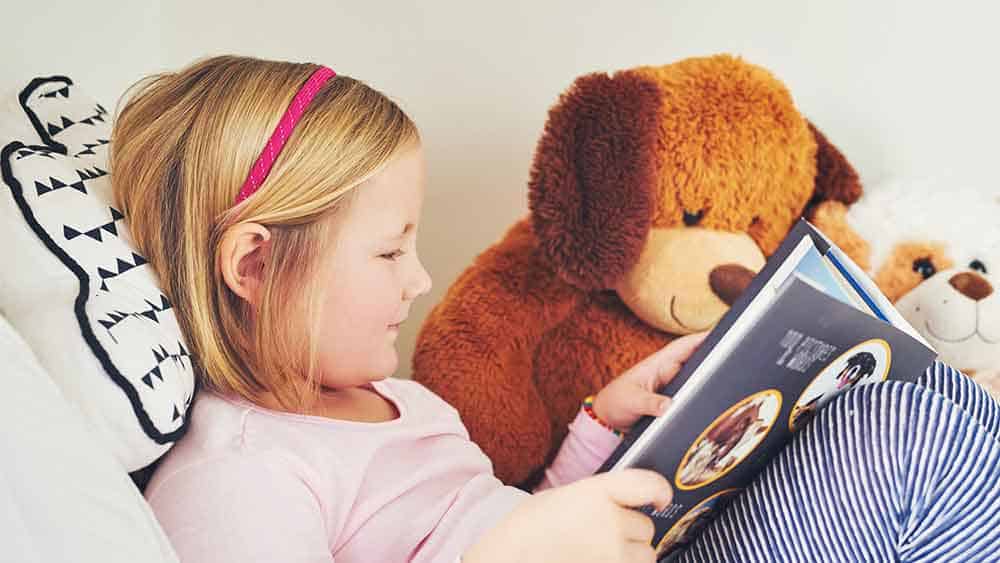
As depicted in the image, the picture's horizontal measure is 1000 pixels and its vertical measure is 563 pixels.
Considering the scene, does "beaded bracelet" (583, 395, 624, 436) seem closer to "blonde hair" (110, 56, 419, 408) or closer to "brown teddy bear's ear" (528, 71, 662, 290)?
"brown teddy bear's ear" (528, 71, 662, 290)

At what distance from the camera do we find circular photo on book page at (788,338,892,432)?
742mm

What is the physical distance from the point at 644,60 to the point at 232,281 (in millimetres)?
788

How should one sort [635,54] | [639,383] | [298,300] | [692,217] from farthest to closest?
[635,54] → [692,217] → [639,383] → [298,300]

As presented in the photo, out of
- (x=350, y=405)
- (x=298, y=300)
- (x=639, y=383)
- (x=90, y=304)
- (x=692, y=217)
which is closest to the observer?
(x=90, y=304)

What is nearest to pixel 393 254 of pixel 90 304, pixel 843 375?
pixel 90 304

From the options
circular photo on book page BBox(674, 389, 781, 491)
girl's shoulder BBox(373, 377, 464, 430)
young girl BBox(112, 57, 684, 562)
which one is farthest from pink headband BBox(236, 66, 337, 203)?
circular photo on book page BBox(674, 389, 781, 491)

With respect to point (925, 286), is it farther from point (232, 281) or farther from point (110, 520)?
point (110, 520)

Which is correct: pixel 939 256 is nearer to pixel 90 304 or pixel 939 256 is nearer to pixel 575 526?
pixel 575 526

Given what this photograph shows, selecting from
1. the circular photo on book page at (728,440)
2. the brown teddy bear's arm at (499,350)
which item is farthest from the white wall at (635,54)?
the circular photo on book page at (728,440)

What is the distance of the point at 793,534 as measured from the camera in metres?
0.74

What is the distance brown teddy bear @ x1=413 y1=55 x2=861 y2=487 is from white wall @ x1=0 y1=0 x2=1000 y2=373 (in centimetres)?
24

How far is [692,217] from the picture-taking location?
3.60 ft

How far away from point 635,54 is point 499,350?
1.64 ft

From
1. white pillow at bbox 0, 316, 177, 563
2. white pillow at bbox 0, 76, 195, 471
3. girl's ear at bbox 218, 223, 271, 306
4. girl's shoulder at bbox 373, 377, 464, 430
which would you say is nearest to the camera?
white pillow at bbox 0, 316, 177, 563
